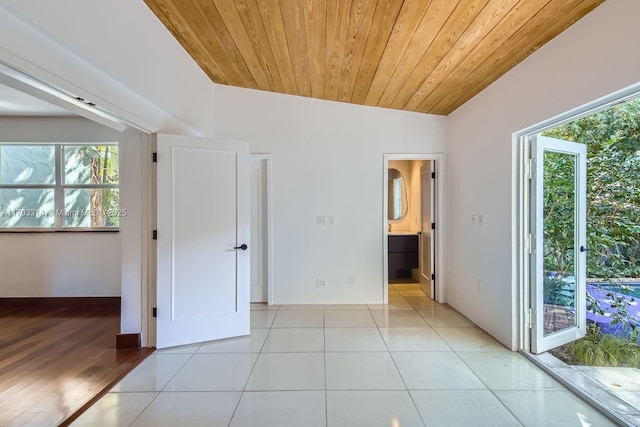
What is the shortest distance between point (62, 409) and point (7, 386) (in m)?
0.62

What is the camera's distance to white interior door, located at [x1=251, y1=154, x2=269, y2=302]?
4.02 metres

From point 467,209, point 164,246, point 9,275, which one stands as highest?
point 467,209

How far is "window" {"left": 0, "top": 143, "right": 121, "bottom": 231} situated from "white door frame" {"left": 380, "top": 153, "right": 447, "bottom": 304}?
3545 millimetres

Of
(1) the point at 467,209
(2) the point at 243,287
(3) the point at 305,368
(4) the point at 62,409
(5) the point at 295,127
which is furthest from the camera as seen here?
(5) the point at 295,127

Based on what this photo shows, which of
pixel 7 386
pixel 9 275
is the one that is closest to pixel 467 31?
pixel 7 386

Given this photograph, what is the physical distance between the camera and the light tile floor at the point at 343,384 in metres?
1.79

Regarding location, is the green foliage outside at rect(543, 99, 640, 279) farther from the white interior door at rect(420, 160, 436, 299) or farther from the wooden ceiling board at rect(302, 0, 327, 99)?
the wooden ceiling board at rect(302, 0, 327, 99)

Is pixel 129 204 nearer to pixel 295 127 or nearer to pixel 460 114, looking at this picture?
pixel 295 127

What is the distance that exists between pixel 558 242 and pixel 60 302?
18.6 feet

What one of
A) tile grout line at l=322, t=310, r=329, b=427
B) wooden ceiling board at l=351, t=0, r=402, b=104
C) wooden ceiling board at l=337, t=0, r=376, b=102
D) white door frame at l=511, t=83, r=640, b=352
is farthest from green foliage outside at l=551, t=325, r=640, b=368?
wooden ceiling board at l=337, t=0, r=376, b=102

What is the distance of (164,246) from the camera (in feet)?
8.86

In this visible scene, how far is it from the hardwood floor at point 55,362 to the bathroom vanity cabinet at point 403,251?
3.67 meters

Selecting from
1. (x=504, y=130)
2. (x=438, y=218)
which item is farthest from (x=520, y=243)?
(x=438, y=218)

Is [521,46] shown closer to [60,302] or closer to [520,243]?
[520,243]
